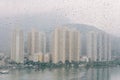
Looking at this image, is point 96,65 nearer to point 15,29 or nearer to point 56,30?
point 56,30

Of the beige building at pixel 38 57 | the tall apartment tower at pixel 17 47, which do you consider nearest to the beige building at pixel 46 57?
the beige building at pixel 38 57

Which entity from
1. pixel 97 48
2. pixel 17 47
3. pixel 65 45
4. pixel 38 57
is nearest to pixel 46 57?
pixel 38 57

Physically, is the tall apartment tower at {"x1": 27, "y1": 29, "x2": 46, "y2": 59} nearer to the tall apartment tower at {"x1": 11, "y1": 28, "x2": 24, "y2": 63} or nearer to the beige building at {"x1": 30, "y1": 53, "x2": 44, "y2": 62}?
the beige building at {"x1": 30, "y1": 53, "x2": 44, "y2": 62}

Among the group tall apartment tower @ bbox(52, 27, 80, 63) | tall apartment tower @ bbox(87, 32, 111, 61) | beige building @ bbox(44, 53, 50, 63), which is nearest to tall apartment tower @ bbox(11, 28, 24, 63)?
beige building @ bbox(44, 53, 50, 63)

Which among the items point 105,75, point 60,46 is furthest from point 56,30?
point 105,75

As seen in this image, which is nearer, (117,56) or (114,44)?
(114,44)

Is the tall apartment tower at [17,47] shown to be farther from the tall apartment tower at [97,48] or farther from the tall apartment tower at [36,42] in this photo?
the tall apartment tower at [97,48]

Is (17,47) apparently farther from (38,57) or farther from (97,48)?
(97,48)
